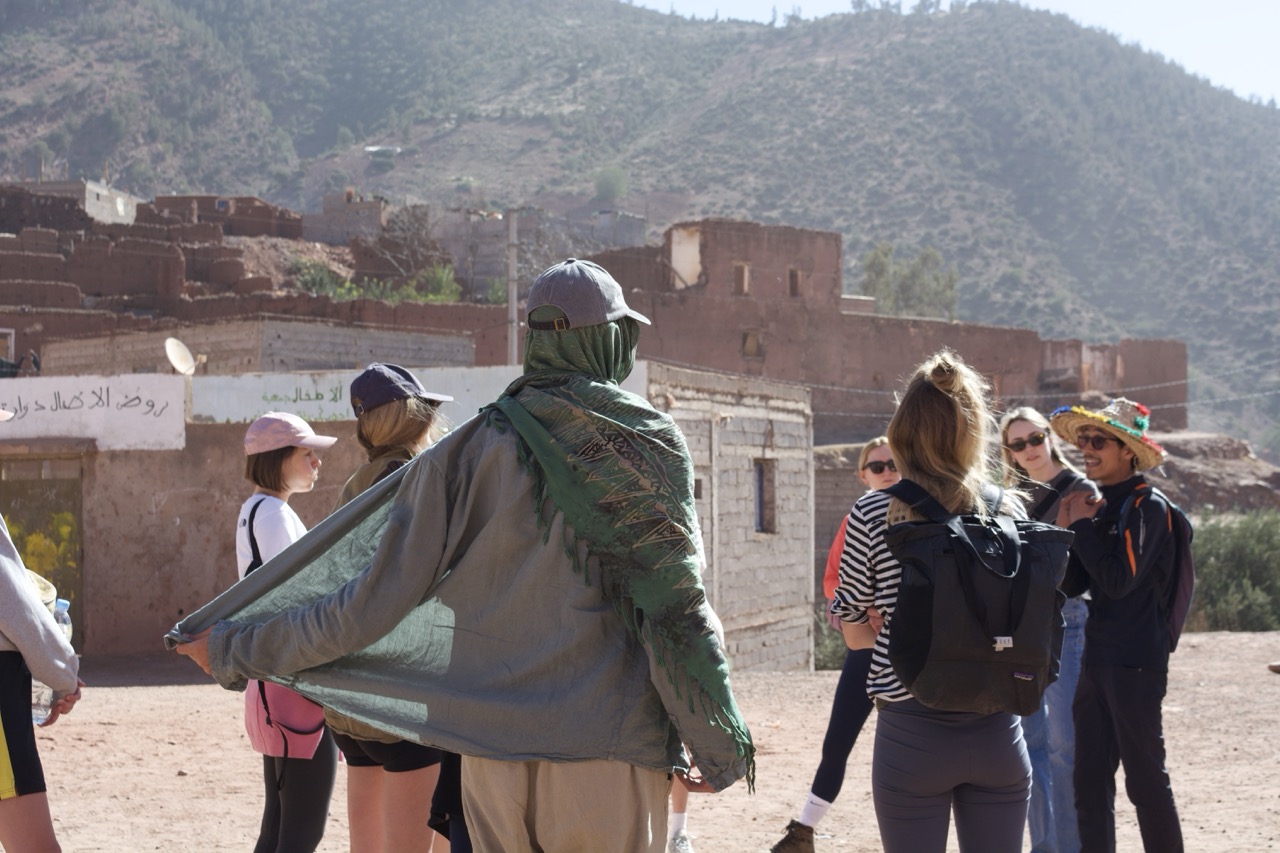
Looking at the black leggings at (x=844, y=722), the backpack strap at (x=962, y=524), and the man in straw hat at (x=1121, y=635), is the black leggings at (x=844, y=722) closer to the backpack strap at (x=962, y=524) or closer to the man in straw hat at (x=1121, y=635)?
the man in straw hat at (x=1121, y=635)

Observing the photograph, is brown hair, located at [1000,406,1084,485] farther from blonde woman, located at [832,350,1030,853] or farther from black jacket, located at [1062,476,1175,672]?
blonde woman, located at [832,350,1030,853]

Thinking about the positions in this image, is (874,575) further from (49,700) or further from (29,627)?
(49,700)

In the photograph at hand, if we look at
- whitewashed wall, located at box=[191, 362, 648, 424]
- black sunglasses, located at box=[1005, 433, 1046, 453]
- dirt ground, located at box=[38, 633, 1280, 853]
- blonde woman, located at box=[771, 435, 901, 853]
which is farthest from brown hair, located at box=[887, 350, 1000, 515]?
whitewashed wall, located at box=[191, 362, 648, 424]

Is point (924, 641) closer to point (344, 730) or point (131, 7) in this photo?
point (344, 730)

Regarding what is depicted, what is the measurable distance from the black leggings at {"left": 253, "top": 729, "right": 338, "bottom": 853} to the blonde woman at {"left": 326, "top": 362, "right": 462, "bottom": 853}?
0.31 ft

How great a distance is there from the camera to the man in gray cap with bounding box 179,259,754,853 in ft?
8.98

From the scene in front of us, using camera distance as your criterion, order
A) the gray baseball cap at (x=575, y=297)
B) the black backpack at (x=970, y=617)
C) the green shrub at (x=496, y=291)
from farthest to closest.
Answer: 1. the green shrub at (x=496, y=291)
2. the black backpack at (x=970, y=617)
3. the gray baseball cap at (x=575, y=297)

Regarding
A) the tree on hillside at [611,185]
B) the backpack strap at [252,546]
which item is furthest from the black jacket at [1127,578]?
the tree on hillside at [611,185]

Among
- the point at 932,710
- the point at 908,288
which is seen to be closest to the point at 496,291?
the point at 908,288

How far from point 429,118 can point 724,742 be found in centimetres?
11530

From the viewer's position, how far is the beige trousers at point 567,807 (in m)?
2.74

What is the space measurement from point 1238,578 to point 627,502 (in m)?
22.3

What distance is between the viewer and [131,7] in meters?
124

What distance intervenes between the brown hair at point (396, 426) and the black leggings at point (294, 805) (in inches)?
33.7
